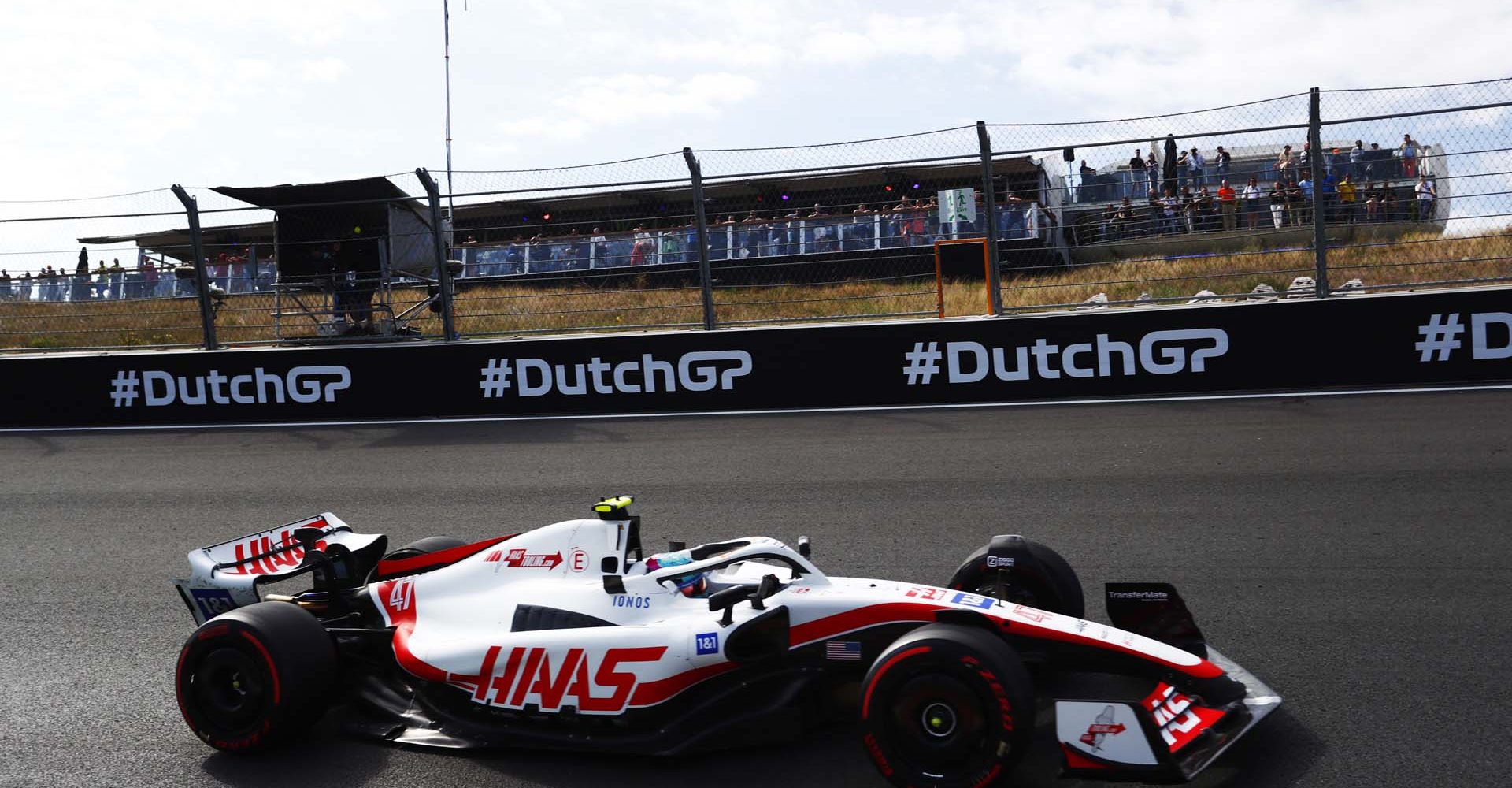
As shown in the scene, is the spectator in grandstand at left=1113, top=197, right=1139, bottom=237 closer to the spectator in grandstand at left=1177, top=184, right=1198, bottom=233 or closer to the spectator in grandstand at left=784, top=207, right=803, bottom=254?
the spectator in grandstand at left=1177, top=184, right=1198, bottom=233

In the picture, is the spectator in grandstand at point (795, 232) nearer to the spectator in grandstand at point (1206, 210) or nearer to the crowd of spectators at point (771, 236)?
the crowd of spectators at point (771, 236)

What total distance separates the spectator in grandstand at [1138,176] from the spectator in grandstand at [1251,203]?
30.9 inches

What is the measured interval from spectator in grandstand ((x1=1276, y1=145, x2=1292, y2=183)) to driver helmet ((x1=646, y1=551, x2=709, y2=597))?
7265 millimetres

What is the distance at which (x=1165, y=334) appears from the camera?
9875 mm

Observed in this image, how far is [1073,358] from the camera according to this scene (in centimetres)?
1003

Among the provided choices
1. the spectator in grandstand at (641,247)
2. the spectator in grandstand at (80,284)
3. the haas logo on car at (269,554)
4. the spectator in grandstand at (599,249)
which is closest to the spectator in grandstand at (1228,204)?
the spectator in grandstand at (641,247)

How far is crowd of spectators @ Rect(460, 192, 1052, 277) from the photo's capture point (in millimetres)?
10711

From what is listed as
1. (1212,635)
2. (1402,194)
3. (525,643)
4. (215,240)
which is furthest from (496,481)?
(1402,194)

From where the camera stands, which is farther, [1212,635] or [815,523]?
[815,523]

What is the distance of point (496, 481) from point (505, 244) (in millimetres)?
3807

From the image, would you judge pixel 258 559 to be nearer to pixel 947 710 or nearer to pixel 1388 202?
pixel 947 710

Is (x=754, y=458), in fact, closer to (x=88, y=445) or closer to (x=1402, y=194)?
(x=1402, y=194)

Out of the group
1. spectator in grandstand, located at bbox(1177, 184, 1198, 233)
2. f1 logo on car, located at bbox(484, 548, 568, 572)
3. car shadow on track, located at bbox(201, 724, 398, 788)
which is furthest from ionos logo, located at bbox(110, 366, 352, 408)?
spectator in grandstand, located at bbox(1177, 184, 1198, 233)

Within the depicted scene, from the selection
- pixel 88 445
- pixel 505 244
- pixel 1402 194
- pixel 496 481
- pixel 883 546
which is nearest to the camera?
pixel 883 546
